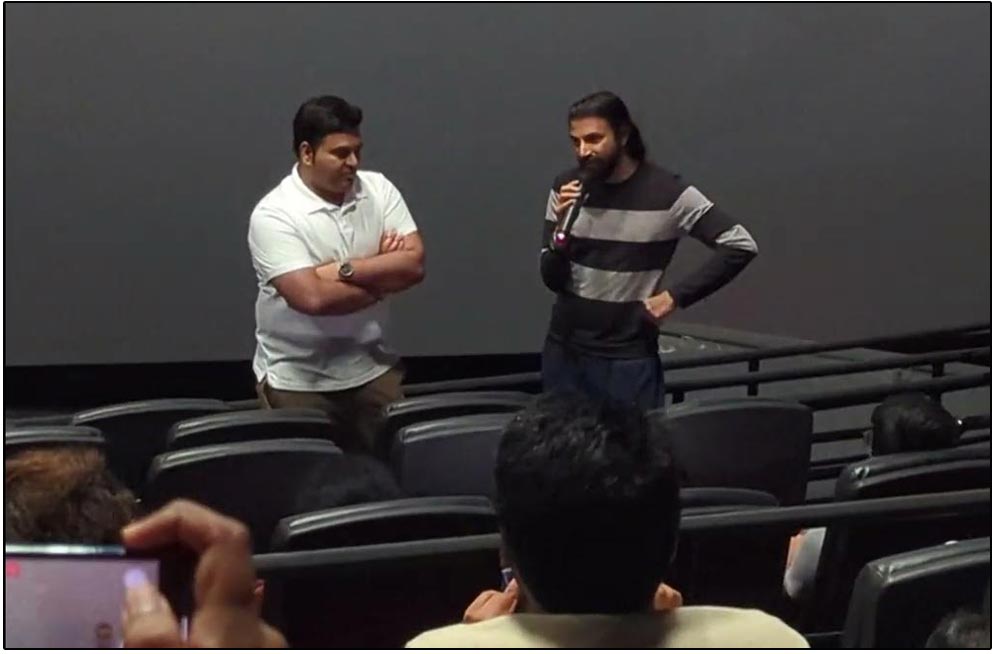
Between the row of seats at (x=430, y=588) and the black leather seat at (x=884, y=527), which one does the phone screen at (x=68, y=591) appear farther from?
the black leather seat at (x=884, y=527)

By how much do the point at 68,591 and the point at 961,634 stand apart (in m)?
0.97

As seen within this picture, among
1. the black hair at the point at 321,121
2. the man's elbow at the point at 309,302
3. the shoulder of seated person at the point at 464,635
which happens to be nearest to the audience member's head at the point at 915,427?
the man's elbow at the point at 309,302

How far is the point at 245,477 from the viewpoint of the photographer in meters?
2.04

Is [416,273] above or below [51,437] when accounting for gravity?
above

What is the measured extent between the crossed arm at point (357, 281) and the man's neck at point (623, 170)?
20.7 inches

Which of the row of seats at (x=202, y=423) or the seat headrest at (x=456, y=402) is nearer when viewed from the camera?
the row of seats at (x=202, y=423)

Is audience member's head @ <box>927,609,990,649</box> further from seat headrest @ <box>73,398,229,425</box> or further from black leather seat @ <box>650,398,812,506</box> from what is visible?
seat headrest @ <box>73,398,229,425</box>

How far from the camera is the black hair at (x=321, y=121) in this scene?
2.76 m

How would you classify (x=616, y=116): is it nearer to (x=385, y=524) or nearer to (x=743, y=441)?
(x=743, y=441)

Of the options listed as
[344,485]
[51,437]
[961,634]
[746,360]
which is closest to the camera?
[961,634]

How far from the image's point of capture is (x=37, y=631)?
1.20 m

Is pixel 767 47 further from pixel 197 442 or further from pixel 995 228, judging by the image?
pixel 197 442

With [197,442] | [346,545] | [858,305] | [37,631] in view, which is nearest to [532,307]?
[858,305]

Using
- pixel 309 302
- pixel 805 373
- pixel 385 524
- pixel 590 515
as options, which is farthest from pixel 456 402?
pixel 590 515
